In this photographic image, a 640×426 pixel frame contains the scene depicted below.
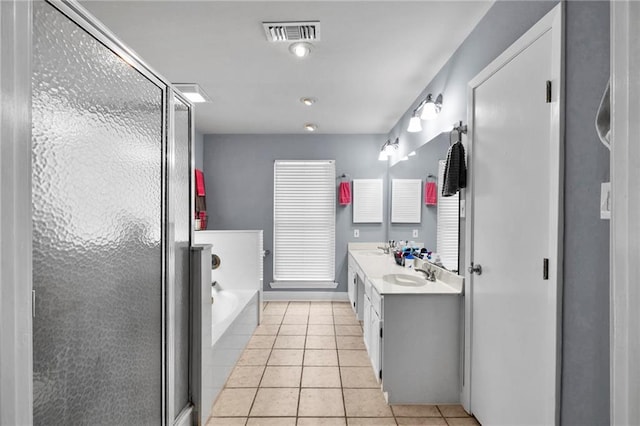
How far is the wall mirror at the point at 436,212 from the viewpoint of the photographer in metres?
2.37

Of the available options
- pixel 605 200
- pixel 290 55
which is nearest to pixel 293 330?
pixel 290 55

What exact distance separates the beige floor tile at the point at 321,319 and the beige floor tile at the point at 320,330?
100mm

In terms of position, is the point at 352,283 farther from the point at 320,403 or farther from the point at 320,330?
the point at 320,403

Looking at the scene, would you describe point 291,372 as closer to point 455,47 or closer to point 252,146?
point 455,47

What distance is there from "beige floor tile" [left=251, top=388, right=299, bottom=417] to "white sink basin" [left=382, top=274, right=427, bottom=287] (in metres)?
1.11

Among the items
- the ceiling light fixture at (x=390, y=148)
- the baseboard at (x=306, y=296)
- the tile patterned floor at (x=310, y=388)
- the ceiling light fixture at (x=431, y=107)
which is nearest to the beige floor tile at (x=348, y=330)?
the tile patterned floor at (x=310, y=388)

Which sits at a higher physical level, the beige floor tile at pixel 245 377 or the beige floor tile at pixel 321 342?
the beige floor tile at pixel 245 377

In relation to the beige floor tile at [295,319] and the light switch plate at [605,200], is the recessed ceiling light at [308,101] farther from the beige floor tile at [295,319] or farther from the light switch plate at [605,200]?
the light switch plate at [605,200]

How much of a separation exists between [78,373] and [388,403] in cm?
187

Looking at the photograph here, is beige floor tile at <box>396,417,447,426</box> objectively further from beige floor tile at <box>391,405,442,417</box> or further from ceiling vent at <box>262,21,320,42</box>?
ceiling vent at <box>262,21,320,42</box>

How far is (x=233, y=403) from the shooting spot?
7.09 ft

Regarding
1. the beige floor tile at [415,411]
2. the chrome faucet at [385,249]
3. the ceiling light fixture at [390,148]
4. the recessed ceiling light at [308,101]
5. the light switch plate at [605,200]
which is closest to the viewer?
the light switch plate at [605,200]

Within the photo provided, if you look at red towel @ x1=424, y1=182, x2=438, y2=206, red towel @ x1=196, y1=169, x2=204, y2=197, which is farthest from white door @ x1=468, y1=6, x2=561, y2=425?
red towel @ x1=196, y1=169, x2=204, y2=197

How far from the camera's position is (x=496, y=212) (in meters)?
1.75
